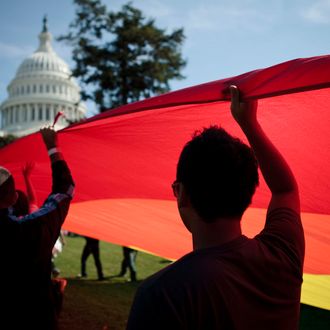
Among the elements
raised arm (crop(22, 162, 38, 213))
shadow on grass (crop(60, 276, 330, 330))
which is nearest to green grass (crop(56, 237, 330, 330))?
shadow on grass (crop(60, 276, 330, 330))

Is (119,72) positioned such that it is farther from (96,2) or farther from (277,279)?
(277,279)

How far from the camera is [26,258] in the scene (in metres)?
2.51

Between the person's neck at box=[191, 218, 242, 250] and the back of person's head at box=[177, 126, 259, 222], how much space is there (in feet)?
0.06

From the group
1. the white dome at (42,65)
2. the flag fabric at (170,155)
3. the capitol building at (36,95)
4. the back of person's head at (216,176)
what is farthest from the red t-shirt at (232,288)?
the white dome at (42,65)

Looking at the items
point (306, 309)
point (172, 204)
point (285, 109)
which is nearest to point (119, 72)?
point (306, 309)

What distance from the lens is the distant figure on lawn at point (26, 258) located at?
8.18ft

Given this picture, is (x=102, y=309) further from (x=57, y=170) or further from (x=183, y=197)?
(x=183, y=197)

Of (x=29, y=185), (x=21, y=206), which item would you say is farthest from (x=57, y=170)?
(x=21, y=206)

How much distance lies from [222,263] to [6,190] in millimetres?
1633

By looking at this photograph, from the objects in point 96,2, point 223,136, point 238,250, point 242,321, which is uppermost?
point 96,2

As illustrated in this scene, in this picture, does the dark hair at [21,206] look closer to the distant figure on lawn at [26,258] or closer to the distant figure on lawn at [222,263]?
the distant figure on lawn at [26,258]

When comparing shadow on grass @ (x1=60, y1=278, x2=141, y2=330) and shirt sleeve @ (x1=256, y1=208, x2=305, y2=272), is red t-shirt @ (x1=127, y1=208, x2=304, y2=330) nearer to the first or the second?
shirt sleeve @ (x1=256, y1=208, x2=305, y2=272)

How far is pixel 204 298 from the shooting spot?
1.26m

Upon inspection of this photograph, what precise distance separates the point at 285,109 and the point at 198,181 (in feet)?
4.97
